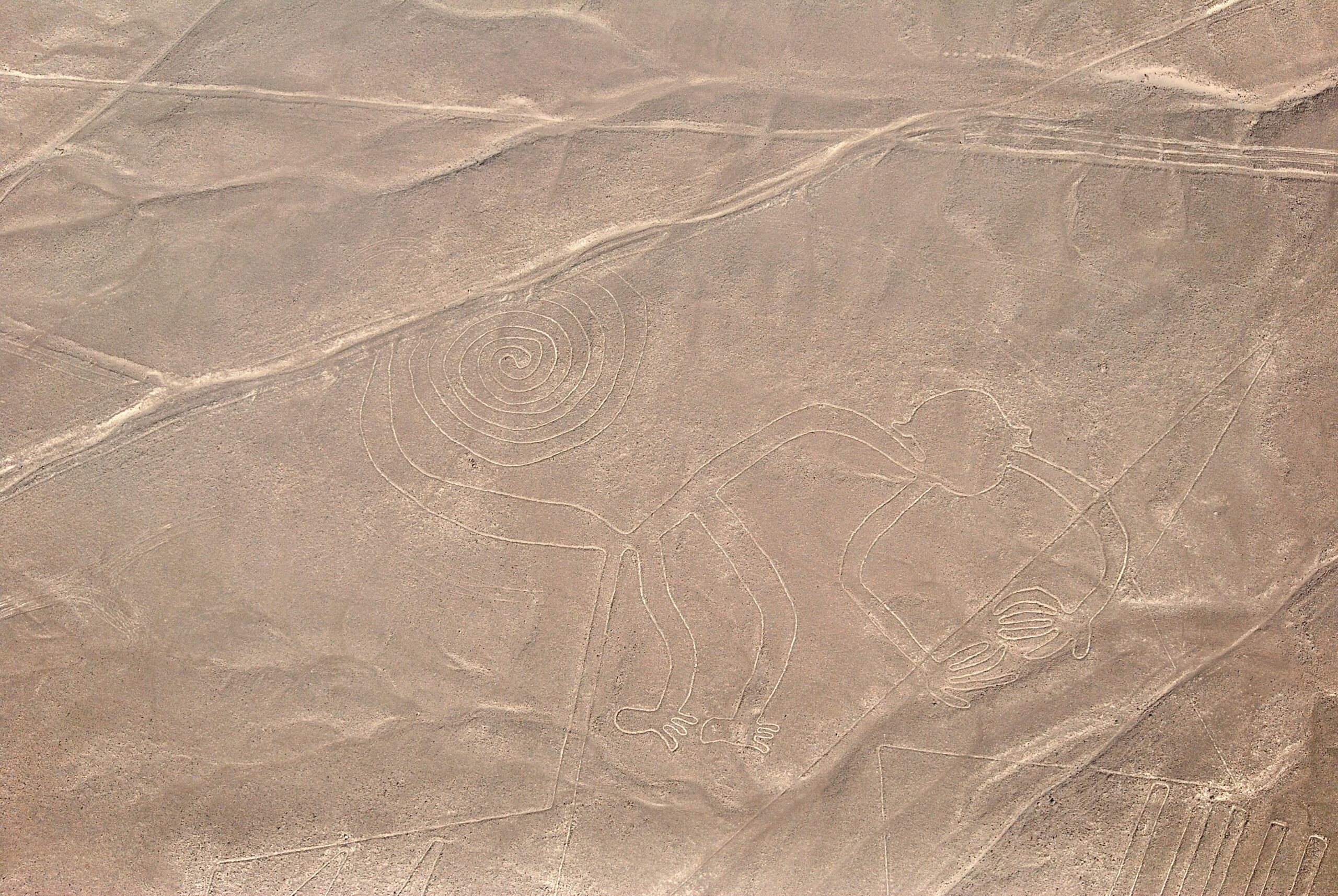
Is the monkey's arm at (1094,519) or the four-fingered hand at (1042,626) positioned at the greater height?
the monkey's arm at (1094,519)

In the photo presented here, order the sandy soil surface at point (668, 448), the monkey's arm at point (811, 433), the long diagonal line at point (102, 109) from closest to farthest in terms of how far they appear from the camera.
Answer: the sandy soil surface at point (668, 448)
the monkey's arm at point (811, 433)
the long diagonal line at point (102, 109)

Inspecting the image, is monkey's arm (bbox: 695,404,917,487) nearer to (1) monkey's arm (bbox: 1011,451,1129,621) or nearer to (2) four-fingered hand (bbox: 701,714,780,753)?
(1) monkey's arm (bbox: 1011,451,1129,621)

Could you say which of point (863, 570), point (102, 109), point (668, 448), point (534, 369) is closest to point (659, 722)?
point (863, 570)

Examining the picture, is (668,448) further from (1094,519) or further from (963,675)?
(1094,519)

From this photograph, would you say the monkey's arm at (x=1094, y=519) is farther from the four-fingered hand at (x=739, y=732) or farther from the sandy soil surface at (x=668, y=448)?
the four-fingered hand at (x=739, y=732)

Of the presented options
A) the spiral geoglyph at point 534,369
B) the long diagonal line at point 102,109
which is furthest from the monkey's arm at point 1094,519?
the long diagonal line at point 102,109
